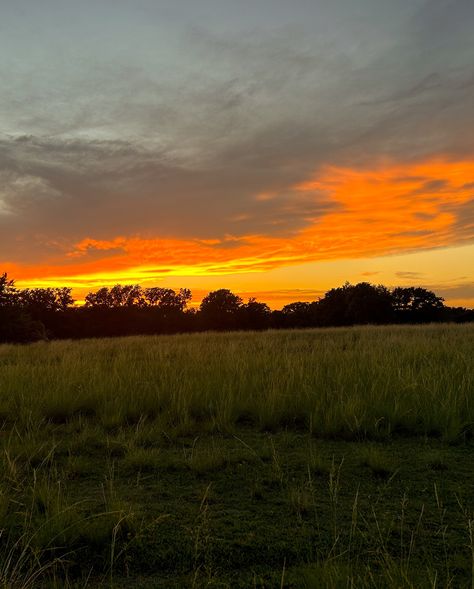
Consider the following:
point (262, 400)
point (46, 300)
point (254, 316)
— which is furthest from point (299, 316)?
point (262, 400)

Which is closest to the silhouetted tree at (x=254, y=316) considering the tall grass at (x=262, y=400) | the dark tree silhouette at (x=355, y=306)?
the dark tree silhouette at (x=355, y=306)

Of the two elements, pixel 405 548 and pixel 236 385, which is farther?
pixel 236 385

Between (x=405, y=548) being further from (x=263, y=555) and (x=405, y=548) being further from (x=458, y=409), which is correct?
(x=458, y=409)

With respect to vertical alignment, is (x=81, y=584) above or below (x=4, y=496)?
below

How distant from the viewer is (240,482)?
147 inches

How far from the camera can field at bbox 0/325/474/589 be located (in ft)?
8.37

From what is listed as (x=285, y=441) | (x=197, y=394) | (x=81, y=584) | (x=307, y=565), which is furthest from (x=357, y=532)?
(x=197, y=394)

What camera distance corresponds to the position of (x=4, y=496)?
3.12 m

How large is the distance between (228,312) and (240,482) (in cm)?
7061

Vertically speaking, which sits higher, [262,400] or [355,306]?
[355,306]

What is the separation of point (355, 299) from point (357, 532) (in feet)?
202

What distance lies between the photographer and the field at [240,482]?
255 cm

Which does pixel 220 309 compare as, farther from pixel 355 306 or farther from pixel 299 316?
pixel 355 306

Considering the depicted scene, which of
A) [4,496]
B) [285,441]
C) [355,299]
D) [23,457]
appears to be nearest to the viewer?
[4,496]
